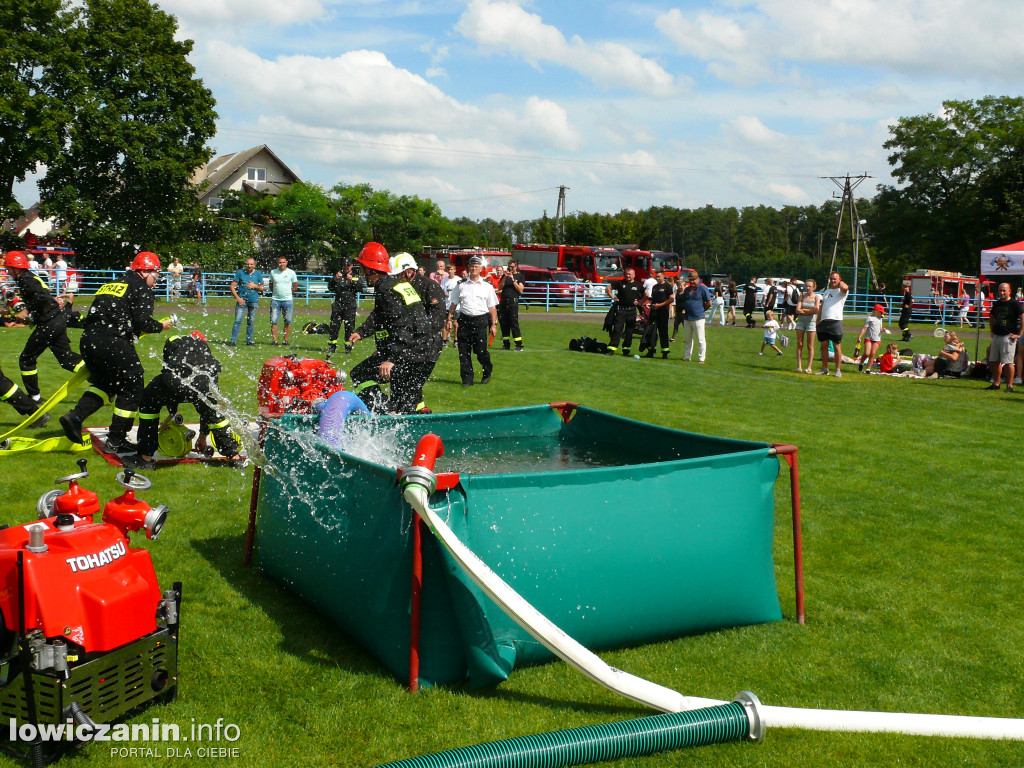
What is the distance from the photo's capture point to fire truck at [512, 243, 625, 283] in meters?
46.5

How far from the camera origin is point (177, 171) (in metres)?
43.5

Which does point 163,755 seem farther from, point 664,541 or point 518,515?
point 664,541

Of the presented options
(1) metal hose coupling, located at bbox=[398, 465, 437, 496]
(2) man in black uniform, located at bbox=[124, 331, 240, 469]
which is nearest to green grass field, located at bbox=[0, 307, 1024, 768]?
(2) man in black uniform, located at bbox=[124, 331, 240, 469]

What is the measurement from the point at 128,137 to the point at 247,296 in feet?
94.1

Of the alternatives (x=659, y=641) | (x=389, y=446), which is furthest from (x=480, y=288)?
(x=659, y=641)

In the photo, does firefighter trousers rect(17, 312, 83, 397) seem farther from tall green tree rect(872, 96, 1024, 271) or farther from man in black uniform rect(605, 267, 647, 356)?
tall green tree rect(872, 96, 1024, 271)

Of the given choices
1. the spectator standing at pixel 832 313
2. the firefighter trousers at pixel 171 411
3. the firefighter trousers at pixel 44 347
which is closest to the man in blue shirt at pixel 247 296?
the firefighter trousers at pixel 44 347

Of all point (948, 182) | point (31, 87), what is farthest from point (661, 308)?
point (948, 182)

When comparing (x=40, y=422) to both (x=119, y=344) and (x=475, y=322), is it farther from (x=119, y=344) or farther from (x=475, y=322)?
(x=475, y=322)

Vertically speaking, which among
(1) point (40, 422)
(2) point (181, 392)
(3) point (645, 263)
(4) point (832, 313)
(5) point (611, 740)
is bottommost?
(5) point (611, 740)

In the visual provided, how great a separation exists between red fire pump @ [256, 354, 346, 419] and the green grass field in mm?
734

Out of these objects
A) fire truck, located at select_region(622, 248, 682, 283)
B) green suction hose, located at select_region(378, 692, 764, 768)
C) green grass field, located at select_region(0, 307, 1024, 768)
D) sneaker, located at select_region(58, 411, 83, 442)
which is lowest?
green grass field, located at select_region(0, 307, 1024, 768)

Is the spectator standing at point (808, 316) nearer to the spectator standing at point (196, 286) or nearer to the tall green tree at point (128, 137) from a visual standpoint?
the spectator standing at point (196, 286)

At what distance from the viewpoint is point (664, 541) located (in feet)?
14.5
